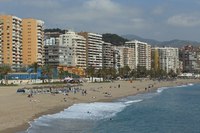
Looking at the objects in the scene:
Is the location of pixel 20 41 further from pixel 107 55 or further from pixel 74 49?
pixel 107 55

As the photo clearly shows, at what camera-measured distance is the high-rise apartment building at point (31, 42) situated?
140875mm

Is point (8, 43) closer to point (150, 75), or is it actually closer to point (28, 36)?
point (28, 36)

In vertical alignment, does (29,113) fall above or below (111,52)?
below

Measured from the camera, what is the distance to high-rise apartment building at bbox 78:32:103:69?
178 m

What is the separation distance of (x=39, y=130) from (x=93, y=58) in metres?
153

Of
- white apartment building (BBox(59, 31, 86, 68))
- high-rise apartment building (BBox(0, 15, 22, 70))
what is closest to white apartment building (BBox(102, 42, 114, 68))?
white apartment building (BBox(59, 31, 86, 68))

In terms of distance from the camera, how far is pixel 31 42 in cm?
14212

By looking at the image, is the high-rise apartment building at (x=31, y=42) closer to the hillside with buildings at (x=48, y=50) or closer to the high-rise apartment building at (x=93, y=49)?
the hillside with buildings at (x=48, y=50)

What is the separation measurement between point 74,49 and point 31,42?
26.8m

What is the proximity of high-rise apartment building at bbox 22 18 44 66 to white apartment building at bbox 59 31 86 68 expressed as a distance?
16951 millimetres

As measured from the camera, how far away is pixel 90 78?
443 ft

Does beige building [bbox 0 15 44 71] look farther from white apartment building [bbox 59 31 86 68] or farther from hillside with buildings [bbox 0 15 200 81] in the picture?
white apartment building [bbox 59 31 86 68]

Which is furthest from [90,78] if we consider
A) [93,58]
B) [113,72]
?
[93,58]

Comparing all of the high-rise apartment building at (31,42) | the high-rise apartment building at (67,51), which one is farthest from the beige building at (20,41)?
the high-rise apartment building at (67,51)
